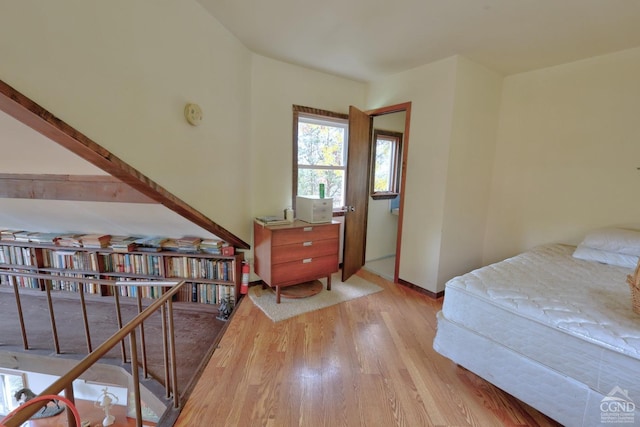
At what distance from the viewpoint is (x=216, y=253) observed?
2.73 metres

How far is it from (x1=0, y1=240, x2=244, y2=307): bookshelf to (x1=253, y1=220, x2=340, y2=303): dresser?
0.97 ft

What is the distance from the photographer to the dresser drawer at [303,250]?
2.62m

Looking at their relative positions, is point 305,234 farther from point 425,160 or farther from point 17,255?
point 17,255

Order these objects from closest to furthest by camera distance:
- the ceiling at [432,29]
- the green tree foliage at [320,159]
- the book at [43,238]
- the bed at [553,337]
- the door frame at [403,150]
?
the bed at [553,337]
the ceiling at [432,29]
the book at [43,238]
the door frame at [403,150]
the green tree foliage at [320,159]

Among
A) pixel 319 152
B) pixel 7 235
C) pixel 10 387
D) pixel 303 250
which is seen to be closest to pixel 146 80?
pixel 303 250

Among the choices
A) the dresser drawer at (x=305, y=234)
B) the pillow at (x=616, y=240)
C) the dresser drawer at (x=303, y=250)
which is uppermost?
the pillow at (x=616, y=240)

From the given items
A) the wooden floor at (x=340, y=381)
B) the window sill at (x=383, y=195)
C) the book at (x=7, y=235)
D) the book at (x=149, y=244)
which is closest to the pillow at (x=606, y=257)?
the wooden floor at (x=340, y=381)

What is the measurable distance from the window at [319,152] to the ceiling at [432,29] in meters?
0.64

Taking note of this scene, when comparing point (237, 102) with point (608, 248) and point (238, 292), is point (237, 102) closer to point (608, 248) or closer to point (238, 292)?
point (238, 292)

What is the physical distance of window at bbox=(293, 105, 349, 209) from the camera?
3.21 meters

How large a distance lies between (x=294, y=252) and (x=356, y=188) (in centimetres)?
111

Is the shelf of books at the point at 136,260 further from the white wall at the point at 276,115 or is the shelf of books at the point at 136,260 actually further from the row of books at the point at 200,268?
the white wall at the point at 276,115

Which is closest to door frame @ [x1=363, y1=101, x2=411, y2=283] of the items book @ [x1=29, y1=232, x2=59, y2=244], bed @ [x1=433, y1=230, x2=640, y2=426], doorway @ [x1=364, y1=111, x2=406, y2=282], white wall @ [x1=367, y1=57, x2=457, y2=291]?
white wall @ [x1=367, y1=57, x2=457, y2=291]

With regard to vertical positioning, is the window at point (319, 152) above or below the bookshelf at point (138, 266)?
above
